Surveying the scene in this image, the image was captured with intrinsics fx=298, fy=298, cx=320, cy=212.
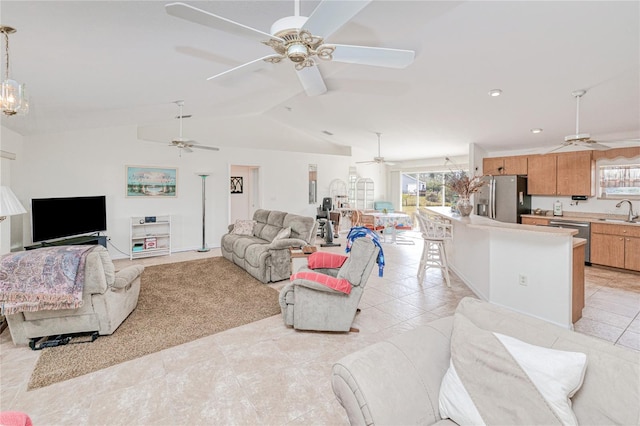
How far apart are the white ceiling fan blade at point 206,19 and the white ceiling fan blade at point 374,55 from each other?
48 cm

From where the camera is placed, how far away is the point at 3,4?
172 centimetres

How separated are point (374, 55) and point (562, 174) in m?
5.71

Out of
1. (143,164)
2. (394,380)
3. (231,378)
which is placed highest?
(143,164)

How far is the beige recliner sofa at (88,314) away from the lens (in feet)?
8.71

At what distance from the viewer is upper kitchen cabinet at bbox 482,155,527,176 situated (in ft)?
20.5

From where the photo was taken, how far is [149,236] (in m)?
A: 6.25

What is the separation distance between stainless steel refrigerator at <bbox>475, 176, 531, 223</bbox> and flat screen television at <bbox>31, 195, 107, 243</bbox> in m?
7.78

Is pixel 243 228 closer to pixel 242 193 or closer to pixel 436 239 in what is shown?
pixel 242 193

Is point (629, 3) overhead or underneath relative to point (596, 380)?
overhead

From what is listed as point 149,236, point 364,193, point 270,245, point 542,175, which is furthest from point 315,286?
point 364,193

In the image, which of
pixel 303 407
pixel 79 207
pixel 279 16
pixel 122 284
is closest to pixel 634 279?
pixel 303 407

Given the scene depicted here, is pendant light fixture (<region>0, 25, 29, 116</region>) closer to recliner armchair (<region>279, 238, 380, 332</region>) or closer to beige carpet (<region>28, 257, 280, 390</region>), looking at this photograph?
beige carpet (<region>28, 257, 280, 390</region>)

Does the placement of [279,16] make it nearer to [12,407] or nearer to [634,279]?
[12,407]

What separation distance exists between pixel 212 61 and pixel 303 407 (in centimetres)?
328
